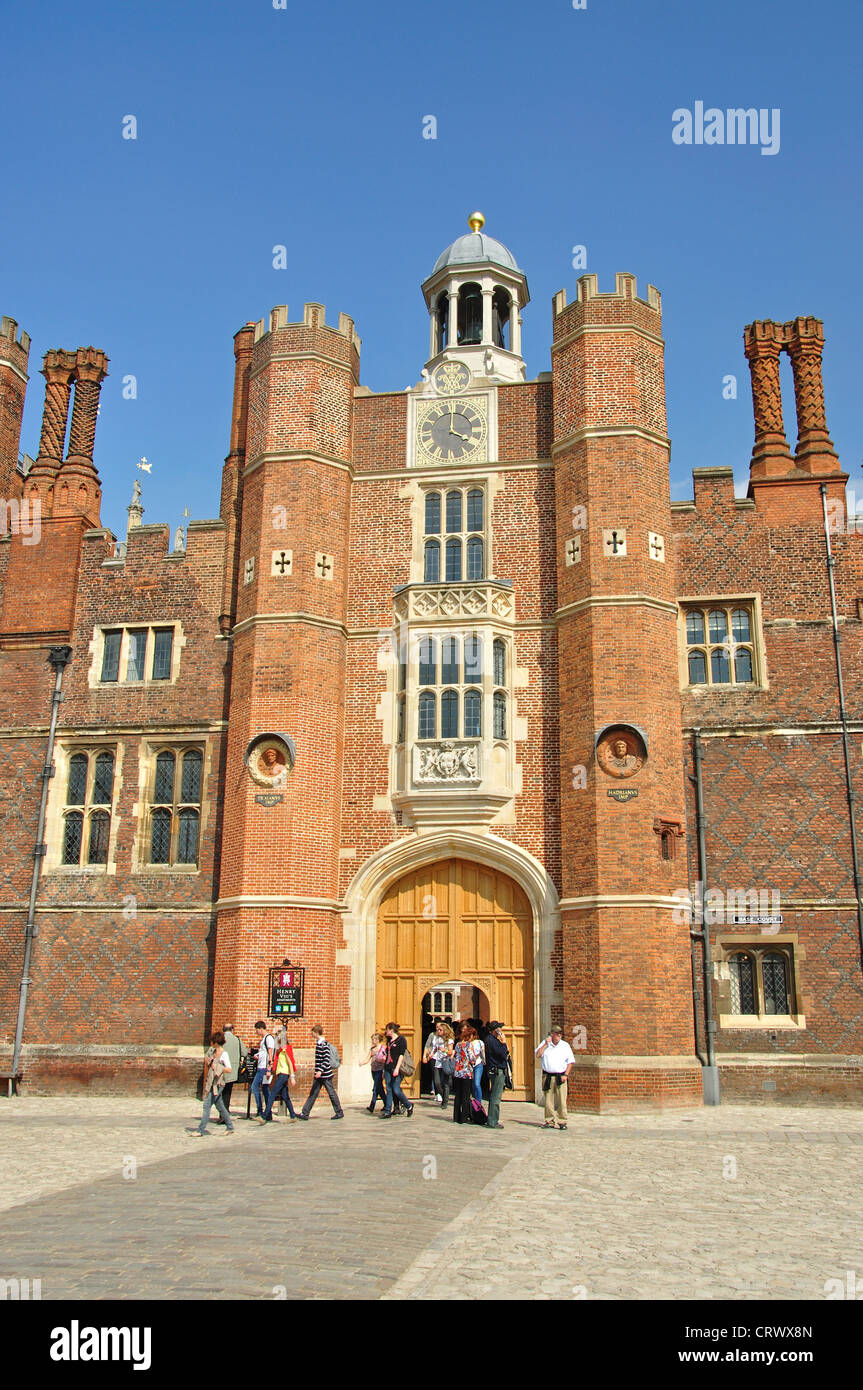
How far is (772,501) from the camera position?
21.7 metres

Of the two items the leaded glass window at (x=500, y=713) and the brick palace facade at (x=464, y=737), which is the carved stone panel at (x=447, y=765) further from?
the leaded glass window at (x=500, y=713)

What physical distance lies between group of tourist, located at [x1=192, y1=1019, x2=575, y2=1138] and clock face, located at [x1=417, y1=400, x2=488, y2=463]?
1091 cm

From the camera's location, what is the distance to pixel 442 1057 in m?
18.6

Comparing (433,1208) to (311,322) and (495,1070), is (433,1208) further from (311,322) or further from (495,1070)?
(311,322)

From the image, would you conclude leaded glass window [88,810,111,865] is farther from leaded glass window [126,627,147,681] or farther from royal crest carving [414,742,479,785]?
royal crest carving [414,742,479,785]

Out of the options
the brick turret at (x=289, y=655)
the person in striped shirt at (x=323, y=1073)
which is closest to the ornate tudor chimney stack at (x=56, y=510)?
the brick turret at (x=289, y=655)

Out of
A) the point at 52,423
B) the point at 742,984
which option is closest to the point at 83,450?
the point at 52,423

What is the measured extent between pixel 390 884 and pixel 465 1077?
190 inches

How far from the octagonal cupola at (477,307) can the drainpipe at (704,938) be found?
9472mm

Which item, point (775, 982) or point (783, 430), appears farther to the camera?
point (783, 430)

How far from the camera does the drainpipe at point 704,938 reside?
60.8 feet

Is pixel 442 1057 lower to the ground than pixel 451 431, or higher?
lower

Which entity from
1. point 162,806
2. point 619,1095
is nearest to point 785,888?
point 619,1095

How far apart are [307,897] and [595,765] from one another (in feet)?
17.8
